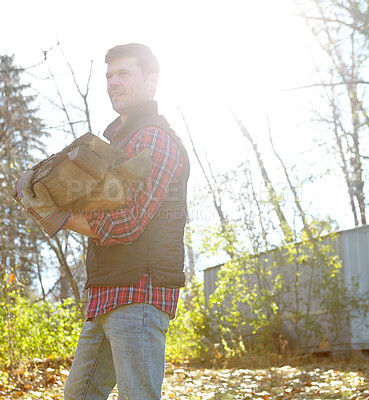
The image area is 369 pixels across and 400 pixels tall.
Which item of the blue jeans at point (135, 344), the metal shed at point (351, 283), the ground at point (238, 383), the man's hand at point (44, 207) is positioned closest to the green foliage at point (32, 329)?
the ground at point (238, 383)

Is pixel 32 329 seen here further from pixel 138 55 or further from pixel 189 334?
pixel 138 55

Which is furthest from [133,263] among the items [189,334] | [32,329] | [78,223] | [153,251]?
[189,334]

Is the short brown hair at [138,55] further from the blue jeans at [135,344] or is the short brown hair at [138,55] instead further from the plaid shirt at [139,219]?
the blue jeans at [135,344]

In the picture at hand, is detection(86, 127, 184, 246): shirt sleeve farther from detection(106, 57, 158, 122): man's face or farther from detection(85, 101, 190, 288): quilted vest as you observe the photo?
detection(106, 57, 158, 122): man's face

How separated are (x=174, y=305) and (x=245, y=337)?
27.8 ft

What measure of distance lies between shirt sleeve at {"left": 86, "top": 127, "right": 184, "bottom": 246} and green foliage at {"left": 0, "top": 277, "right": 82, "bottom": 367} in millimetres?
5257

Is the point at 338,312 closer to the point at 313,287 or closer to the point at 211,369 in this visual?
the point at 313,287

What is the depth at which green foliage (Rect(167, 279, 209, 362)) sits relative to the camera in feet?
32.3

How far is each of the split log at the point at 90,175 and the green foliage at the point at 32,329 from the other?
5.28 m

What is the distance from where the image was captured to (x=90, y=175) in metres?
1.80

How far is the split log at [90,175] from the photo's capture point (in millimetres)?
1789

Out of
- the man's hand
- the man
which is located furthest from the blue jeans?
the man's hand

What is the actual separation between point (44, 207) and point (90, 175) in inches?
8.2

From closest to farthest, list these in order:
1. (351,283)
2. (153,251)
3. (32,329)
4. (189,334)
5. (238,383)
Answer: (153,251), (238,383), (32,329), (351,283), (189,334)
